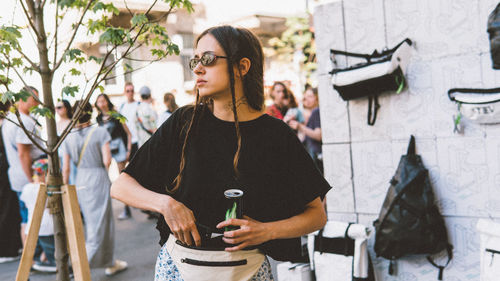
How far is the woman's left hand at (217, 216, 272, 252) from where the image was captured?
154cm

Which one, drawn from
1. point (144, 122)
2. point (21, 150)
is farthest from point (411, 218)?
point (144, 122)

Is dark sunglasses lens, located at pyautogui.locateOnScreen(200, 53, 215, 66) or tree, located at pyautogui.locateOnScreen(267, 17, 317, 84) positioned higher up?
tree, located at pyautogui.locateOnScreen(267, 17, 317, 84)

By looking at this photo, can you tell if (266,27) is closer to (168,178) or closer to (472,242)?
(472,242)

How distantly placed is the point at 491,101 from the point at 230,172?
99.3 inches

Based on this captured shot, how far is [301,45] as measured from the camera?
1449cm

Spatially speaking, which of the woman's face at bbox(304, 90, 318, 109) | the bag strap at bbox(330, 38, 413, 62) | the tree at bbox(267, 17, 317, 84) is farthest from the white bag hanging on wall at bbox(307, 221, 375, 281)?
the tree at bbox(267, 17, 317, 84)

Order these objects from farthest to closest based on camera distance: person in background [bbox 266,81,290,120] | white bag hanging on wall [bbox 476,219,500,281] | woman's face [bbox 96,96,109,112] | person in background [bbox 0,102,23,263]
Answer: woman's face [bbox 96,96,109,112]
person in background [bbox 266,81,290,120]
person in background [bbox 0,102,23,263]
white bag hanging on wall [bbox 476,219,500,281]

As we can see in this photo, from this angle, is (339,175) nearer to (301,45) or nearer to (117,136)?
(117,136)

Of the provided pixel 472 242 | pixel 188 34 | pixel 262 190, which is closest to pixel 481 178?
pixel 472 242

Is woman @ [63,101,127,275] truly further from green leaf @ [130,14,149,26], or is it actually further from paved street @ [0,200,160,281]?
green leaf @ [130,14,149,26]

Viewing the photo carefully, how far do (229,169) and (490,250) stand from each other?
233cm

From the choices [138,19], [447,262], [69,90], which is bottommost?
[447,262]

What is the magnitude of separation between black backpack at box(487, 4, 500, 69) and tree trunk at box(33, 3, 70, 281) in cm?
297

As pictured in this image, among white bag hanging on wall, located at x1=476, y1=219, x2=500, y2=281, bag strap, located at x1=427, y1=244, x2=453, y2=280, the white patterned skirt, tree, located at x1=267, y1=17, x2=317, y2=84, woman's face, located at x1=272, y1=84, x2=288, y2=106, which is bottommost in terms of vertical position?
bag strap, located at x1=427, y1=244, x2=453, y2=280
